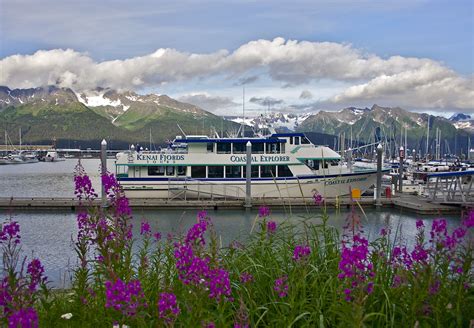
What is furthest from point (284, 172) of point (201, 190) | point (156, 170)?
point (156, 170)

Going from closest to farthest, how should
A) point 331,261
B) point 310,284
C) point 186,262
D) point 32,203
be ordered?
1. point 186,262
2. point 310,284
3. point 331,261
4. point 32,203

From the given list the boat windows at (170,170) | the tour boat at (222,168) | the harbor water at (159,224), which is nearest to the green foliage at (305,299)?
the harbor water at (159,224)

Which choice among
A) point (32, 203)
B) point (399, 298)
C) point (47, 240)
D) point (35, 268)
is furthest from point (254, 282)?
point (32, 203)

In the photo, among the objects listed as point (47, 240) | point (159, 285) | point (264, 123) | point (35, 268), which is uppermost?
point (264, 123)

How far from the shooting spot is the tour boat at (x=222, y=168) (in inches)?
1363

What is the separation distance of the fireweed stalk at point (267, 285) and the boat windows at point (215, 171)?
28607 millimetres

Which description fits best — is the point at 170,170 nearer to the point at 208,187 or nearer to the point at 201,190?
the point at 201,190

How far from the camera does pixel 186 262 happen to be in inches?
158

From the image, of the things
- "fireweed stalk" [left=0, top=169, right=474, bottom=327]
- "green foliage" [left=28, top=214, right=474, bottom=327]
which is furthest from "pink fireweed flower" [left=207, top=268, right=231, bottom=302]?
"green foliage" [left=28, top=214, right=474, bottom=327]

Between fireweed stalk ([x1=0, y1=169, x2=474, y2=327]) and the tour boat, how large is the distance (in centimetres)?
2837

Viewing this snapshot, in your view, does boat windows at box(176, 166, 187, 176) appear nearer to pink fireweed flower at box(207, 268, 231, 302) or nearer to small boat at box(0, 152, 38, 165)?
pink fireweed flower at box(207, 268, 231, 302)

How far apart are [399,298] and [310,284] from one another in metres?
0.90

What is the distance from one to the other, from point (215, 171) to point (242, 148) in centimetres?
235

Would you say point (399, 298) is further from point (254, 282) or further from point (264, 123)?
point (264, 123)
